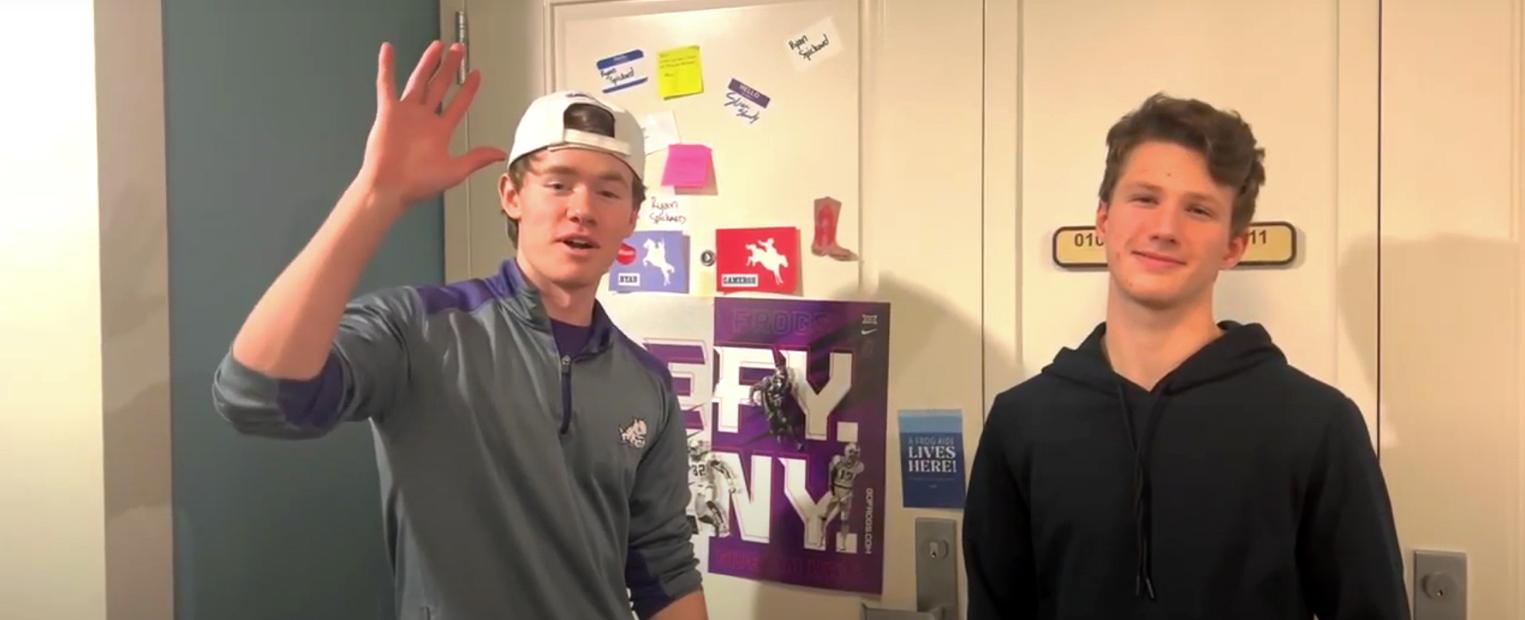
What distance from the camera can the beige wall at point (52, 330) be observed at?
117 centimetres

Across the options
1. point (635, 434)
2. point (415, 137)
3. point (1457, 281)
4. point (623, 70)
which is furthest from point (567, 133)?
point (1457, 281)

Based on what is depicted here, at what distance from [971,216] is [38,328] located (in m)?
1.21

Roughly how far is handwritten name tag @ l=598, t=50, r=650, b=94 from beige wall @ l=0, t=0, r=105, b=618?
0.75 metres

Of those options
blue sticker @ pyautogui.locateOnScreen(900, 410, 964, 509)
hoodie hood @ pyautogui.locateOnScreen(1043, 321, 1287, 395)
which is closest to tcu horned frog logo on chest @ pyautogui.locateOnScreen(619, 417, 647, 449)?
blue sticker @ pyautogui.locateOnScreen(900, 410, 964, 509)

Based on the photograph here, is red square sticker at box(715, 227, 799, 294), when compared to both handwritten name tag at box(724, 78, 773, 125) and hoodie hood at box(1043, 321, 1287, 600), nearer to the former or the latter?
handwritten name tag at box(724, 78, 773, 125)

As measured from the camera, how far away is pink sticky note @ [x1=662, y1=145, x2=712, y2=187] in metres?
1.68

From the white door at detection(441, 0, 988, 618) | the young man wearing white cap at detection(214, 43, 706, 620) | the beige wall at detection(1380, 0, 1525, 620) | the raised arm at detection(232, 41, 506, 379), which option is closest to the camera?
the raised arm at detection(232, 41, 506, 379)

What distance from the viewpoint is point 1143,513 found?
1203 mm

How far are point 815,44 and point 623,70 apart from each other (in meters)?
0.33

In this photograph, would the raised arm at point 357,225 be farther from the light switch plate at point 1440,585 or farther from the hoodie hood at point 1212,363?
the light switch plate at point 1440,585

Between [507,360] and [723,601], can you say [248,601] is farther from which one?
[723,601]

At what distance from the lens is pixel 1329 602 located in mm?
1172

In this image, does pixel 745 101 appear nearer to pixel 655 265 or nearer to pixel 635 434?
pixel 655 265

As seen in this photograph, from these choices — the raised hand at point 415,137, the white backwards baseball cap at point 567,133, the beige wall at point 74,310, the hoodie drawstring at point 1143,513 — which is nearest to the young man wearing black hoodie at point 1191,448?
the hoodie drawstring at point 1143,513
